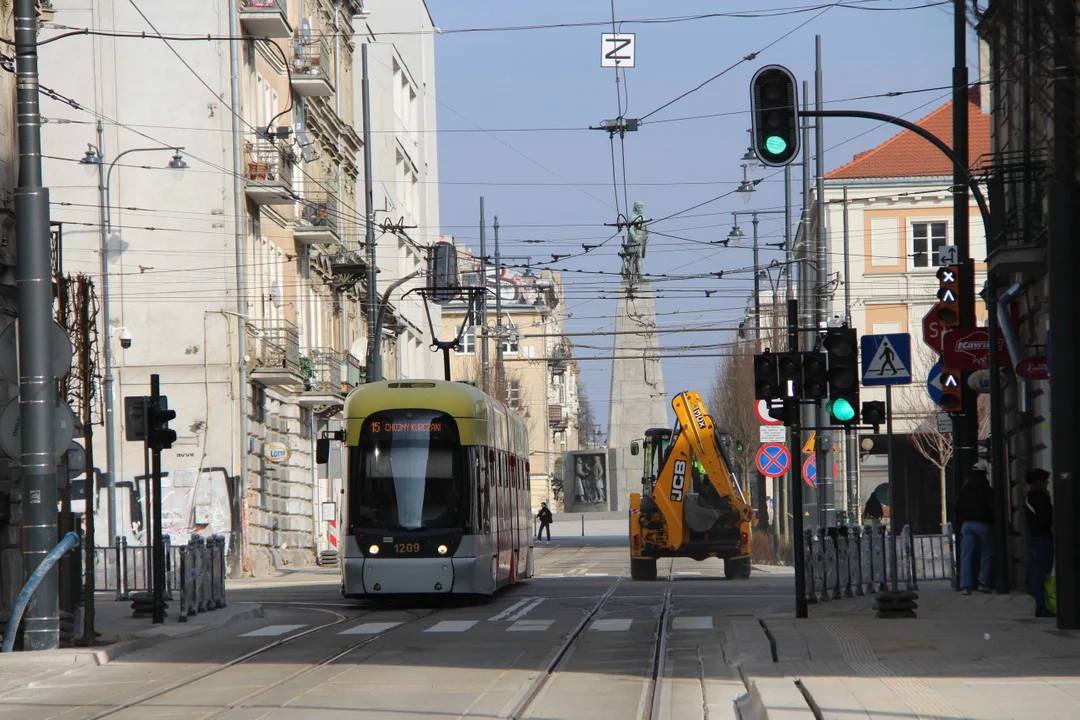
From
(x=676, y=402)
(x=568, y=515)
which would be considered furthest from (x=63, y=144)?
(x=568, y=515)

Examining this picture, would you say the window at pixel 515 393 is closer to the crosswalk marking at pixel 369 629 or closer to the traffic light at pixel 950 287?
the traffic light at pixel 950 287

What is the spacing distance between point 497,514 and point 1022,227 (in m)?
9.44

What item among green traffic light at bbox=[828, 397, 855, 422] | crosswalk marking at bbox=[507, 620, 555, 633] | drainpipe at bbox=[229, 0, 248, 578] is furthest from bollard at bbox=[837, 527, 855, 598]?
drainpipe at bbox=[229, 0, 248, 578]

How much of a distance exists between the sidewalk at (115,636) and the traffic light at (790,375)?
728 centimetres

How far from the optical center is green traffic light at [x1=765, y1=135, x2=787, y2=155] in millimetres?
17344

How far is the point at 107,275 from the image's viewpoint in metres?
37.2

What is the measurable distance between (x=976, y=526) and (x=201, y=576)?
9941mm

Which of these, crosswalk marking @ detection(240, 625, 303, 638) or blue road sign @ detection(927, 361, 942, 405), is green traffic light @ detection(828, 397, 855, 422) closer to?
blue road sign @ detection(927, 361, 942, 405)

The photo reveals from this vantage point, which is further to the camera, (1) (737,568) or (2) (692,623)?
(1) (737,568)

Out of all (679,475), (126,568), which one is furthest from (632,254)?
(126,568)

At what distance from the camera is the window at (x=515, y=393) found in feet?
347

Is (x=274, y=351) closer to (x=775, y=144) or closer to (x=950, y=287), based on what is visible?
(x=950, y=287)

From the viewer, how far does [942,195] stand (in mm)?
63531

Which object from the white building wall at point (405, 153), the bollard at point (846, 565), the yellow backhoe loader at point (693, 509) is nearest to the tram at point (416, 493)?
the bollard at point (846, 565)
